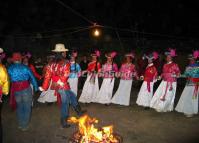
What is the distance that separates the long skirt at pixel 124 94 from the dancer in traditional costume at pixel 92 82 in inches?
34.5

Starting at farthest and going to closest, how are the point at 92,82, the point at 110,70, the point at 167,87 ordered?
the point at 92,82, the point at 110,70, the point at 167,87

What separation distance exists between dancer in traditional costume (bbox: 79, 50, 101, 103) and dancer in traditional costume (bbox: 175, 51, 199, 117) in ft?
10.8

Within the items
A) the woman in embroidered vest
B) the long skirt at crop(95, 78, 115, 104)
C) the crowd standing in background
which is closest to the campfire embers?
the crowd standing in background

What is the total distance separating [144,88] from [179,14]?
1450 centimetres

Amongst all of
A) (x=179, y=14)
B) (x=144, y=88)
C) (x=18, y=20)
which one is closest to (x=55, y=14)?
(x=18, y=20)

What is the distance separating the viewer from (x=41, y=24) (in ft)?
79.9

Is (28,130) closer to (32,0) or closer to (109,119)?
(109,119)

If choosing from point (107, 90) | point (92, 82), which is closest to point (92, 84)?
point (92, 82)

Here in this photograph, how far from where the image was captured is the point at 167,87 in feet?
31.0

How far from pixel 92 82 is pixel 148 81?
2.20 m

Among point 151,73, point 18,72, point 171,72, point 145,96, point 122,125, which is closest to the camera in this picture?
point 18,72

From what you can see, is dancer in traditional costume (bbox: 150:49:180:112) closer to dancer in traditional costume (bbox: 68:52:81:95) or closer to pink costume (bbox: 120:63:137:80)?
pink costume (bbox: 120:63:137:80)

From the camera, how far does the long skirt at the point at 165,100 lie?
9.48 m

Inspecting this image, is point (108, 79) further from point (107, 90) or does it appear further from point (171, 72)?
point (171, 72)
